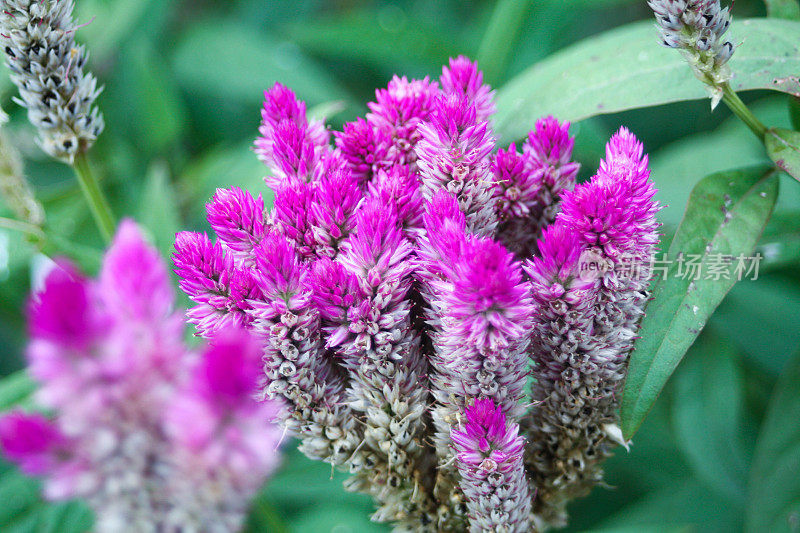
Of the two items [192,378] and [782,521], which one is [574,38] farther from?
[192,378]

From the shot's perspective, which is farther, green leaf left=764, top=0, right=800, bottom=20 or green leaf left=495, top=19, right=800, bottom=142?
green leaf left=764, top=0, right=800, bottom=20

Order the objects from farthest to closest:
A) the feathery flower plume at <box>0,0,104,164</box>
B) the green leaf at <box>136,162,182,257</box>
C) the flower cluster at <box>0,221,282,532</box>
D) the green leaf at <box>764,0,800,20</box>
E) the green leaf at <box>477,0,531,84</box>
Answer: the green leaf at <box>477,0,531,84</box>
the green leaf at <box>136,162,182,257</box>
the green leaf at <box>764,0,800,20</box>
the feathery flower plume at <box>0,0,104,164</box>
the flower cluster at <box>0,221,282,532</box>

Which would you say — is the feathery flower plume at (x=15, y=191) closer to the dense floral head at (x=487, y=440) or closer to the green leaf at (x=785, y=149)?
the dense floral head at (x=487, y=440)

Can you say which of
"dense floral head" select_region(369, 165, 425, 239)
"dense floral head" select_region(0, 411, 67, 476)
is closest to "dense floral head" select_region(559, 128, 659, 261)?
"dense floral head" select_region(369, 165, 425, 239)

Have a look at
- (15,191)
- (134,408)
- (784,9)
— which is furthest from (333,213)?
(784,9)

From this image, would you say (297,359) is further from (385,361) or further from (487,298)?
(487,298)

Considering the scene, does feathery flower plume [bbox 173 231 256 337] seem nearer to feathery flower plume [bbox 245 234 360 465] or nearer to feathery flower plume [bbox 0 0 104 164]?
feathery flower plume [bbox 245 234 360 465]

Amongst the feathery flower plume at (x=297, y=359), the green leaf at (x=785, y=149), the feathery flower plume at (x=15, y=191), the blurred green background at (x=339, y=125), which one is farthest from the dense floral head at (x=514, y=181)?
the feathery flower plume at (x=15, y=191)

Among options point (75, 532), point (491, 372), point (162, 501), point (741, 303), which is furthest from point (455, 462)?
point (741, 303)
